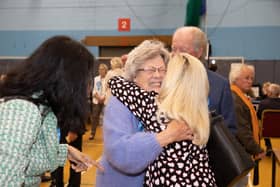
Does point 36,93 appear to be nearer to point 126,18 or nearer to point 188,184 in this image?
point 188,184

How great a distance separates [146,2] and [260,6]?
3432 millimetres

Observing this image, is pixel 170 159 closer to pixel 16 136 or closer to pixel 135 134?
pixel 135 134

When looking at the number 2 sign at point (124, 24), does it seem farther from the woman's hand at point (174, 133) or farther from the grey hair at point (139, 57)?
the woman's hand at point (174, 133)

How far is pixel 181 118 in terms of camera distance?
1519 mm

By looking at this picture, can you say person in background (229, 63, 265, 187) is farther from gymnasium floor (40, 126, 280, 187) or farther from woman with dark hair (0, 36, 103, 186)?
woman with dark hair (0, 36, 103, 186)

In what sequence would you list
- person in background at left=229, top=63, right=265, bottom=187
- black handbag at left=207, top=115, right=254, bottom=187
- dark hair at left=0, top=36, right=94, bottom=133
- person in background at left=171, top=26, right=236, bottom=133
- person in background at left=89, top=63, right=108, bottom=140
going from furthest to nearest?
person in background at left=89, top=63, right=108, bottom=140 < person in background at left=229, top=63, right=265, bottom=187 < person in background at left=171, top=26, right=236, bottom=133 < black handbag at left=207, top=115, right=254, bottom=187 < dark hair at left=0, top=36, right=94, bottom=133

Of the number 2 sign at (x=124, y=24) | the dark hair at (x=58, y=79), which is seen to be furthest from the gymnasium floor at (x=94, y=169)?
the number 2 sign at (x=124, y=24)

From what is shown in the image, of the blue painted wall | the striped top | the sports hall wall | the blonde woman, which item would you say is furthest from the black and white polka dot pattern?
the blue painted wall

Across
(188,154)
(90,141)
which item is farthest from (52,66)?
(90,141)

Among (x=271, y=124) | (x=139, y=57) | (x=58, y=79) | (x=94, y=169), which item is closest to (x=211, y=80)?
(x=139, y=57)

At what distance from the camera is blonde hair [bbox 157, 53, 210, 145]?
1.52 meters

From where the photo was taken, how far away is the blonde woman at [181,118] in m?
1.53

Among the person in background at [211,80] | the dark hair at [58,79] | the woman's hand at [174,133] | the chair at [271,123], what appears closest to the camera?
the dark hair at [58,79]

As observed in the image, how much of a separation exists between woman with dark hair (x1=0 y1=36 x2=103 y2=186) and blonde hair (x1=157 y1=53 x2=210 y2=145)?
340 millimetres
